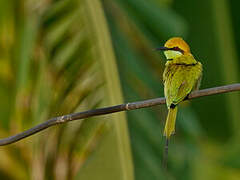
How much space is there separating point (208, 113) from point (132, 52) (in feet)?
5.43

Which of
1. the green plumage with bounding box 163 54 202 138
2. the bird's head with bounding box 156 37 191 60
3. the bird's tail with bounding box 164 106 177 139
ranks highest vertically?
the bird's head with bounding box 156 37 191 60

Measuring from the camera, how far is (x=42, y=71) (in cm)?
339

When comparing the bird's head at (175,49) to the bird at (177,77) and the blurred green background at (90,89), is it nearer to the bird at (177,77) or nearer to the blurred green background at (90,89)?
the bird at (177,77)

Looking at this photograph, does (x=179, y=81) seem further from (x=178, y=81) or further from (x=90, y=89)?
(x=90, y=89)

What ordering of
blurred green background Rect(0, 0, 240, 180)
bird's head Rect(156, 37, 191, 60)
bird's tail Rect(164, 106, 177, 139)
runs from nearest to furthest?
bird's tail Rect(164, 106, 177, 139)
bird's head Rect(156, 37, 191, 60)
blurred green background Rect(0, 0, 240, 180)

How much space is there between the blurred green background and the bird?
0.35 meters

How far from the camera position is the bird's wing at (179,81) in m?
2.22

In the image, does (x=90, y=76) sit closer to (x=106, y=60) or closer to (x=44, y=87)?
(x=106, y=60)

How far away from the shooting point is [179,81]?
7.56 ft

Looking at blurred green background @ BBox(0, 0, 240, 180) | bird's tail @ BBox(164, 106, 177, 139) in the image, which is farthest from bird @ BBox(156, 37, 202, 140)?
blurred green background @ BBox(0, 0, 240, 180)

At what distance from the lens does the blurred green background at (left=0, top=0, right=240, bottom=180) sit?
2.70m

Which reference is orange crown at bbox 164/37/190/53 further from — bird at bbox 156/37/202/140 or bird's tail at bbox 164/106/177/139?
bird's tail at bbox 164/106/177/139

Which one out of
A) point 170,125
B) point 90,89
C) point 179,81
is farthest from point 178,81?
point 90,89

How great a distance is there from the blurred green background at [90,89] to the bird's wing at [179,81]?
1.38 feet
